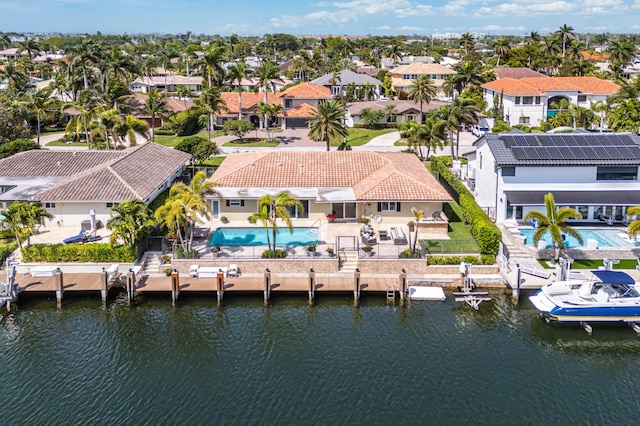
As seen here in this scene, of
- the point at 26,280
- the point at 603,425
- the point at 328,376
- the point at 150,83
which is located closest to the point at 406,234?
the point at 328,376

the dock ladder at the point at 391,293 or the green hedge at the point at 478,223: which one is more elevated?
the green hedge at the point at 478,223

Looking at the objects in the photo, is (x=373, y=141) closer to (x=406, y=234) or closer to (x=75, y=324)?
(x=406, y=234)

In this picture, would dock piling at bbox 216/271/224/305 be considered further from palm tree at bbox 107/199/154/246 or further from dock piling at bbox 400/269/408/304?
dock piling at bbox 400/269/408/304

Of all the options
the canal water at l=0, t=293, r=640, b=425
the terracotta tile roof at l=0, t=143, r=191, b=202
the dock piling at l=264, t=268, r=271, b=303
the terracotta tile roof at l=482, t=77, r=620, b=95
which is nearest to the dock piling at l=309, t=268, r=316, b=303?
the canal water at l=0, t=293, r=640, b=425

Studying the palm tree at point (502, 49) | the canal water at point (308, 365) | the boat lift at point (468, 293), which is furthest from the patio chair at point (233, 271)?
the palm tree at point (502, 49)

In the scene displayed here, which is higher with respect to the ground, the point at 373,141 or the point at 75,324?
the point at 373,141

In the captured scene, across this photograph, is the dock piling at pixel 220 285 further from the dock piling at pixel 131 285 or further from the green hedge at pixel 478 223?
the green hedge at pixel 478 223

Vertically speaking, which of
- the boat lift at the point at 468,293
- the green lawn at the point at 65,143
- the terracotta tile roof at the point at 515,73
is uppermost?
the terracotta tile roof at the point at 515,73
